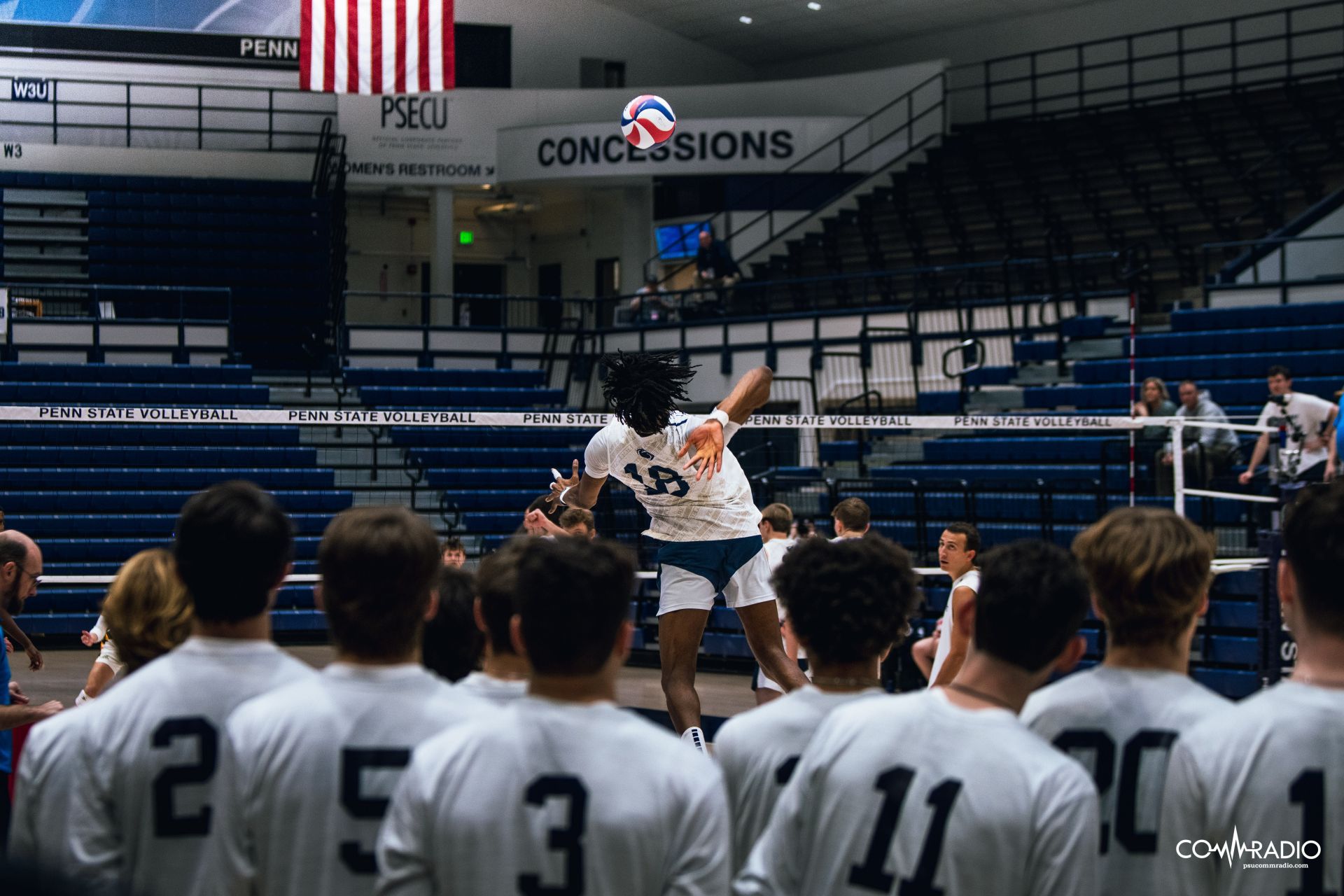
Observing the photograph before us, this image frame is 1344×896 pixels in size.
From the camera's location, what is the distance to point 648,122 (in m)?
13.6

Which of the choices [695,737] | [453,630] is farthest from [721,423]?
[453,630]

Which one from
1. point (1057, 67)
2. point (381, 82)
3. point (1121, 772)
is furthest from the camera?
point (1057, 67)

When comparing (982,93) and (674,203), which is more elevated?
(982,93)

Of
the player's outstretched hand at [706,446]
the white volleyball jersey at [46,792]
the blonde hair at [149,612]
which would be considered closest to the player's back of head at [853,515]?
the player's outstretched hand at [706,446]

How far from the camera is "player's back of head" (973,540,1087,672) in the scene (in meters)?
2.91

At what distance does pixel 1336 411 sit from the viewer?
13031mm

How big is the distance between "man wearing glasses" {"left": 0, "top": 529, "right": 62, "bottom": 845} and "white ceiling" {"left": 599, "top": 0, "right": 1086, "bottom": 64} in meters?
22.7

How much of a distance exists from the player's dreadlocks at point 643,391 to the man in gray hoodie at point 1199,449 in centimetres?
737

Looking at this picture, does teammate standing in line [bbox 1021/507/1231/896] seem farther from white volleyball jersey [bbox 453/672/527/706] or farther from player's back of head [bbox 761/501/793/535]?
player's back of head [bbox 761/501/793/535]

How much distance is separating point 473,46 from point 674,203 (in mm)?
5065

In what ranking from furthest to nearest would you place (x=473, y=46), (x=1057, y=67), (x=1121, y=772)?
(x=473, y=46)
(x=1057, y=67)
(x=1121, y=772)

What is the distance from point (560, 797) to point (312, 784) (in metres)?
0.55

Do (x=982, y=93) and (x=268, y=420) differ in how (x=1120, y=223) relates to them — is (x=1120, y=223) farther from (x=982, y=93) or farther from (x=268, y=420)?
(x=268, y=420)

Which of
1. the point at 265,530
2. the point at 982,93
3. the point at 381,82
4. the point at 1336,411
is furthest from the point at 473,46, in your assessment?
the point at 265,530
